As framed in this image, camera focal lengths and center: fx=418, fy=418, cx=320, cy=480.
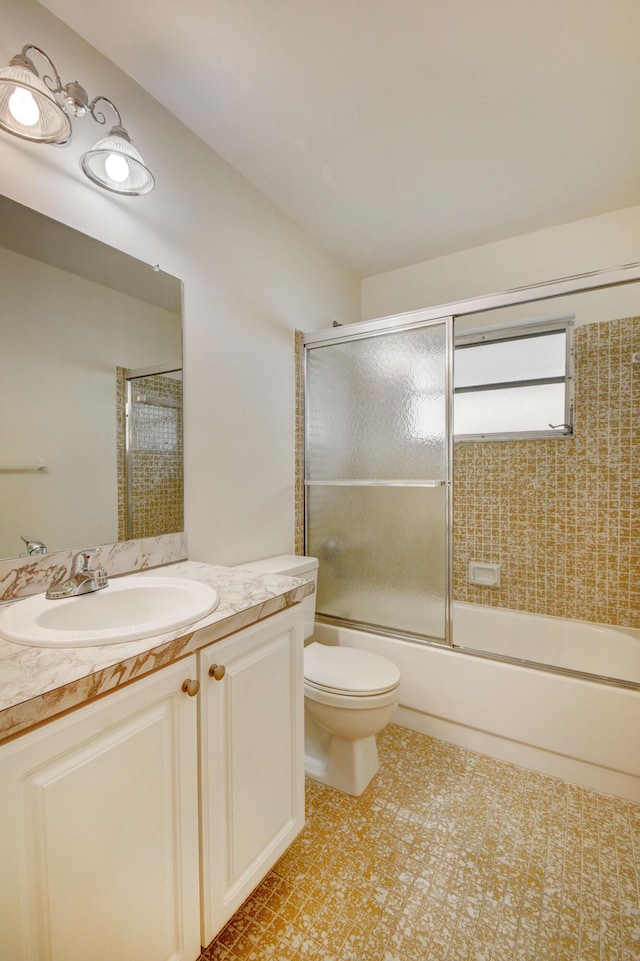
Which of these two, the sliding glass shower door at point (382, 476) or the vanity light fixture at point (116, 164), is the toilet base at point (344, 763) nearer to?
the sliding glass shower door at point (382, 476)

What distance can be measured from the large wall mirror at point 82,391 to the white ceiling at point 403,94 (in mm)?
656

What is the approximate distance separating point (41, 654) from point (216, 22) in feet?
5.78

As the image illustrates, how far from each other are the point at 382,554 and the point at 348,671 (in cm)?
64

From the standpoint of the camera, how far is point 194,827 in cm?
88

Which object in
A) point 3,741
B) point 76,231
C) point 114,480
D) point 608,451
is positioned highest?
point 76,231

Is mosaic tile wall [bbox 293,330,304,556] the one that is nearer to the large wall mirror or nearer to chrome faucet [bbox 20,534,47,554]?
the large wall mirror

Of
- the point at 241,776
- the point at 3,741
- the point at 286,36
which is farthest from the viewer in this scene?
the point at 286,36

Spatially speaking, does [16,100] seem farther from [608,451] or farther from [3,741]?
[608,451]

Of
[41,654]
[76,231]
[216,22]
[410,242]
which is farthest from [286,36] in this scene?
[41,654]

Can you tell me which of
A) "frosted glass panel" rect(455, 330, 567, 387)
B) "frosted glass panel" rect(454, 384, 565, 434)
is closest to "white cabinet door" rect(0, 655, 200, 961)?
"frosted glass panel" rect(454, 384, 565, 434)

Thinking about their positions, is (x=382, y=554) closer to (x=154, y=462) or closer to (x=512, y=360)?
(x=154, y=462)

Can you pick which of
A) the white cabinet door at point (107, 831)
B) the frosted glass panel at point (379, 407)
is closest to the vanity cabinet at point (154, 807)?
the white cabinet door at point (107, 831)

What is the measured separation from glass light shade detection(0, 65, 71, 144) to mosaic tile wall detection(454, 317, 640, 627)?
90.8 inches

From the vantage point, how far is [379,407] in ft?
6.91
